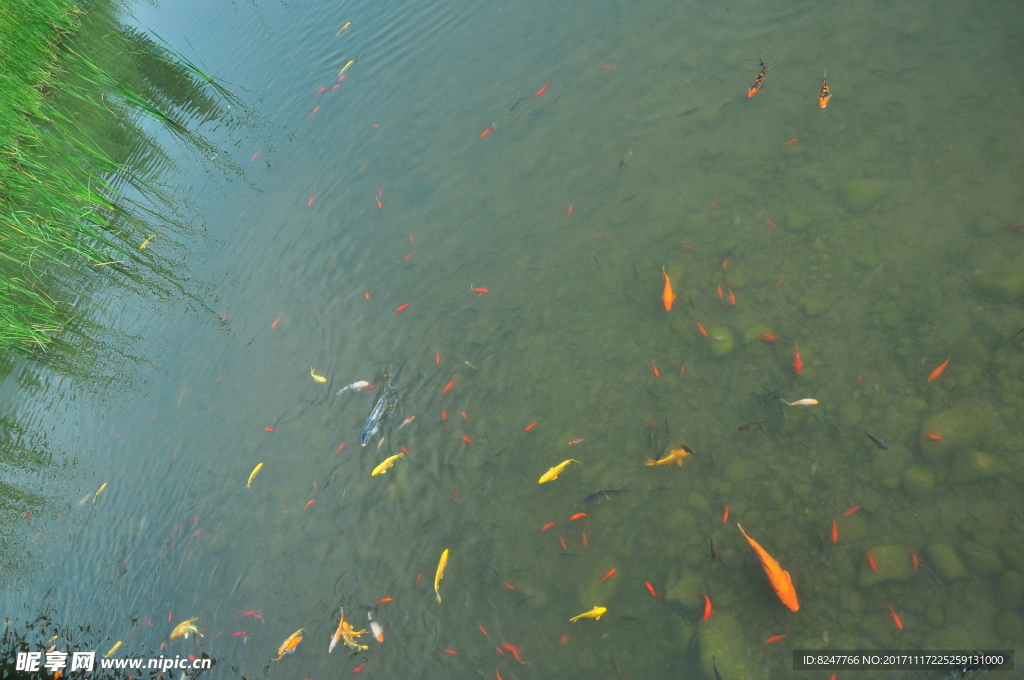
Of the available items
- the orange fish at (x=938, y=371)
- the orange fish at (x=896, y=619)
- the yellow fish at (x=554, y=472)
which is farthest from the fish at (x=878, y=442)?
the yellow fish at (x=554, y=472)

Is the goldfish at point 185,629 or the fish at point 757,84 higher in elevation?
the fish at point 757,84

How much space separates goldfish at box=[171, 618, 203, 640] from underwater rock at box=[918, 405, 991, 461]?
185 inches

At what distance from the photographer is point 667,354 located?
3.87 meters

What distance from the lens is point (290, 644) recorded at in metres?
3.71

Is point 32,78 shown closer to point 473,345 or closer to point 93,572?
point 93,572

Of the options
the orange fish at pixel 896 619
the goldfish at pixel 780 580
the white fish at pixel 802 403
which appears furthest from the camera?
the white fish at pixel 802 403

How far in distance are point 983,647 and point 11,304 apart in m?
8.82

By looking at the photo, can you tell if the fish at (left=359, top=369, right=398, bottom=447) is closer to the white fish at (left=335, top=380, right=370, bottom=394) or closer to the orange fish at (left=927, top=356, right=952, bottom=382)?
the white fish at (left=335, top=380, right=370, bottom=394)

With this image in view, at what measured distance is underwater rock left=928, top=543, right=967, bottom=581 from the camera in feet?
8.89

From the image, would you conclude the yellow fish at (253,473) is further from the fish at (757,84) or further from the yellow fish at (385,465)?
the fish at (757,84)

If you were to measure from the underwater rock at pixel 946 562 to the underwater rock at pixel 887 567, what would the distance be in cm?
11

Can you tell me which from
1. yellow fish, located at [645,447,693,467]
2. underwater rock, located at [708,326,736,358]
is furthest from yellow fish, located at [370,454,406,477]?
underwater rock, located at [708,326,736,358]

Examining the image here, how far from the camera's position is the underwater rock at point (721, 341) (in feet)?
12.2

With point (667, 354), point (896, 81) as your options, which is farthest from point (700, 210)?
point (896, 81)
